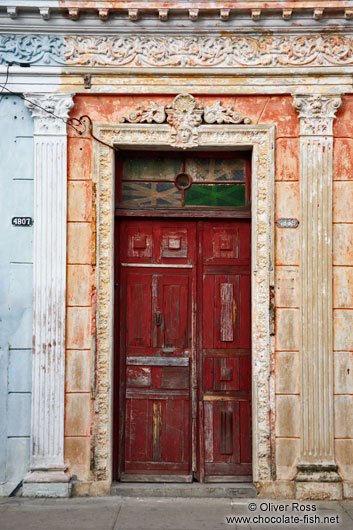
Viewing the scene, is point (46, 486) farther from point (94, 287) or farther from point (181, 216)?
point (181, 216)

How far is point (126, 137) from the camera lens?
6258mm

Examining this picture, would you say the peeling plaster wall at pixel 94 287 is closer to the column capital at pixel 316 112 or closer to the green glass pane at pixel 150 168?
the column capital at pixel 316 112

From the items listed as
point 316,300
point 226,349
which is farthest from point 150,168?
point 316,300

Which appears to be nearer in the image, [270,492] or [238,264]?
[270,492]

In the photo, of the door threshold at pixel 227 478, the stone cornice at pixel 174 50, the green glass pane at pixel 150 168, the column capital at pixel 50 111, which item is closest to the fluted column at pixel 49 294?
the column capital at pixel 50 111

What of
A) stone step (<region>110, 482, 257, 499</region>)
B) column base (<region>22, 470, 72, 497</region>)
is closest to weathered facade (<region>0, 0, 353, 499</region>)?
column base (<region>22, 470, 72, 497</region>)

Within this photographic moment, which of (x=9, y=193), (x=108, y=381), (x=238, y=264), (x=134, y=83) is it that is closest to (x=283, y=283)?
(x=238, y=264)

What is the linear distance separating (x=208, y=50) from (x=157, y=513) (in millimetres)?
4350

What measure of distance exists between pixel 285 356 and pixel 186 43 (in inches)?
125

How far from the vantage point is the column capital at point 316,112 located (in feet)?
20.2

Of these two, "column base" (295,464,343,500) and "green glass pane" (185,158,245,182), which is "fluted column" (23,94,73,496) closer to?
"green glass pane" (185,158,245,182)

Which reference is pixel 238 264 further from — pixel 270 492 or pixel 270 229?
pixel 270 492

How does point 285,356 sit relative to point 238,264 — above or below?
below

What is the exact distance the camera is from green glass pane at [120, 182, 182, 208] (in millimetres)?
6480
